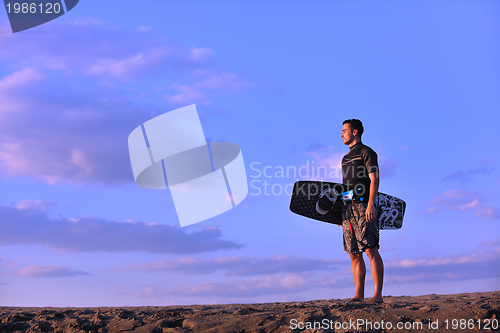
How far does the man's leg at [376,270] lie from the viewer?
483 centimetres

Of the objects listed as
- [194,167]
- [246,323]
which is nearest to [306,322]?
[246,323]

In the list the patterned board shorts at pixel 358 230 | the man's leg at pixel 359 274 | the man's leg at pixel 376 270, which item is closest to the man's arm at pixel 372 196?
the patterned board shorts at pixel 358 230

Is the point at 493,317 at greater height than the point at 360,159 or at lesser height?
lesser

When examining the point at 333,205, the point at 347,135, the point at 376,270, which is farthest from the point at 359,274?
the point at 347,135

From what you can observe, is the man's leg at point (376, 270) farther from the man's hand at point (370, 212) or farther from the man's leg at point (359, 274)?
the man's hand at point (370, 212)

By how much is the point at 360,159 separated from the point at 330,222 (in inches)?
47.5

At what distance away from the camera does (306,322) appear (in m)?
3.78

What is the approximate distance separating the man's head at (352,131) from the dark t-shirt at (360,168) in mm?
111

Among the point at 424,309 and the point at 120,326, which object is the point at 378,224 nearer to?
the point at 424,309

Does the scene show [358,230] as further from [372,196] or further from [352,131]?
[352,131]

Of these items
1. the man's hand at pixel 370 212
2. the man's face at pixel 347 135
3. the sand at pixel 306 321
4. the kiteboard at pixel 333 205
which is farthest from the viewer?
the kiteboard at pixel 333 205

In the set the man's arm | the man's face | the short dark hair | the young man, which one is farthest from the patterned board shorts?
the short dark hair

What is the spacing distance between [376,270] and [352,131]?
1.87 metres

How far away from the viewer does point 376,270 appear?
483 cm
